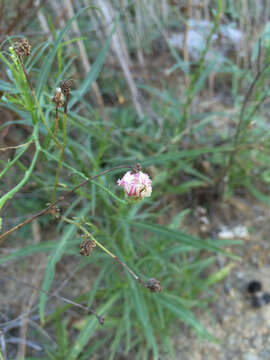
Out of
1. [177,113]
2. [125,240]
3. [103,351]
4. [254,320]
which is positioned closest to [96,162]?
[125,240]

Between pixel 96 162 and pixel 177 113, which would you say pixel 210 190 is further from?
pixel 96 162

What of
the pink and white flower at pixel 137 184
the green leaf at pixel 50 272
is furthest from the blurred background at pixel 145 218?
the pink and white flower at pixel 137 184

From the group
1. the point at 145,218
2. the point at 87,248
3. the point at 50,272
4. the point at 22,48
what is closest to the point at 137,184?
the point at 87,248

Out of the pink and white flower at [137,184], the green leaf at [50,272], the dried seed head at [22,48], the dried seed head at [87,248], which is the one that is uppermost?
the dried seed head at [22,48]

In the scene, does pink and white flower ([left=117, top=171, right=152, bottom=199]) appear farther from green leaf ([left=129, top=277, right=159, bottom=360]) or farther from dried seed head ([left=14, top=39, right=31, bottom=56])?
green leaf ([left=129, top=277, right=159, bottom=360])

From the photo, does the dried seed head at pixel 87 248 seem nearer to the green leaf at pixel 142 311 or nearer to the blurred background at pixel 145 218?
the blurred background at pixel 145 218

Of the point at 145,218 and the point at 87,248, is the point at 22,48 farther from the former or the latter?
the point at 145,218

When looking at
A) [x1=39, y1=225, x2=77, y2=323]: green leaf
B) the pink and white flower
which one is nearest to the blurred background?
[x1=39, y1=225, x2=77, y2=323]: green leaf
